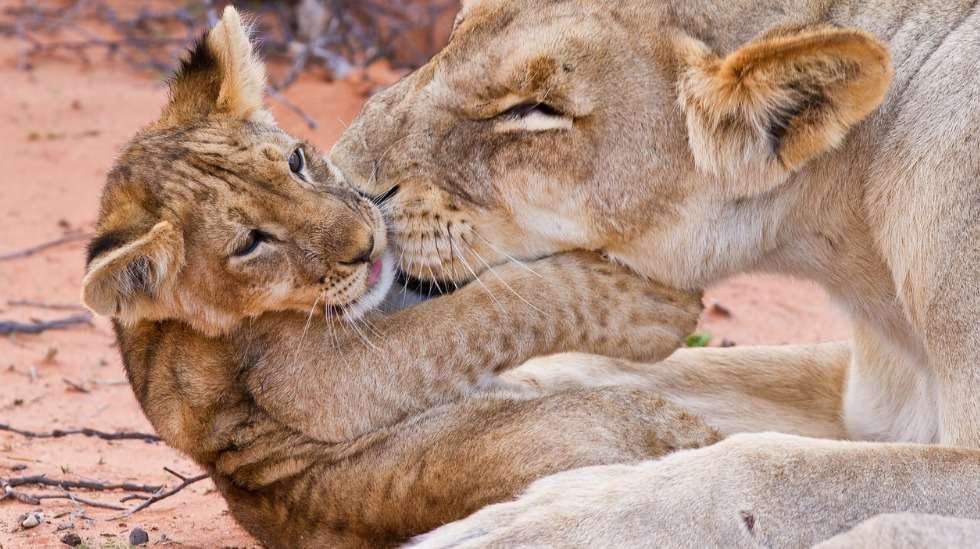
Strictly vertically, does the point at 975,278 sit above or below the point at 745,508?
above

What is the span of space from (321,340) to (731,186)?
4.20 feet

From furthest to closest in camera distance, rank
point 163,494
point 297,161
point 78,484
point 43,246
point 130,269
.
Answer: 1. point 43,246
2. point 78,484
3. point 163,494
4. point 297,161
5. point 130,269

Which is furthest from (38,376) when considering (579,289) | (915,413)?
(915,413)

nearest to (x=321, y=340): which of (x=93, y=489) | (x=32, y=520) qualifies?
(x=32, y=520)

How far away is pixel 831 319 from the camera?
24.9 ft

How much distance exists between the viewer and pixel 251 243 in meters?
3.98

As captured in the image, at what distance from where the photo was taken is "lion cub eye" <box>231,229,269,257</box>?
396 centimetres

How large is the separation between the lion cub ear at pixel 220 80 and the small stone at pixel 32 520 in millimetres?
1315

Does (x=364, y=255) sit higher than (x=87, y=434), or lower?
higher

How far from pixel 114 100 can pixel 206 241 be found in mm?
7490

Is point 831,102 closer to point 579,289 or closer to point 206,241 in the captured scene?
point 579,289

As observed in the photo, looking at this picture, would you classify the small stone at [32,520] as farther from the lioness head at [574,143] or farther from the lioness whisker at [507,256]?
the lioness whisker at [507,256]

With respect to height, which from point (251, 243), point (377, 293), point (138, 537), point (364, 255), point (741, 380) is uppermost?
point (251, 243)

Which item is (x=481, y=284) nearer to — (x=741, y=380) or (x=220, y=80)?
(x=220, y=80)
